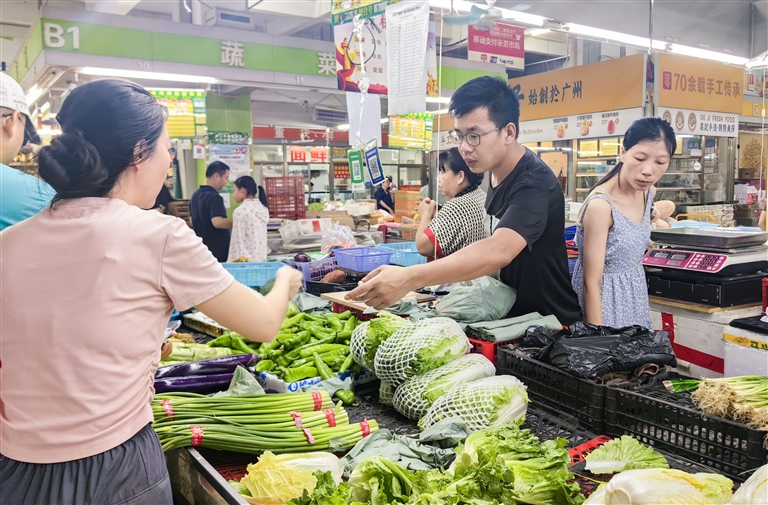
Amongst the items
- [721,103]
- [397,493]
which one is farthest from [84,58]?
[721,103]

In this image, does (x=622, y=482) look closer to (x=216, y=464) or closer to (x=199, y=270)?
(x=199, y=270)

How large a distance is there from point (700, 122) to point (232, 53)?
662 cm

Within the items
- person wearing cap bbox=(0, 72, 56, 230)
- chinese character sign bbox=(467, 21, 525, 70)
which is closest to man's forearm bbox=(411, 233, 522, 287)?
person wearing cap bbox=(0, 72, 56, 230)

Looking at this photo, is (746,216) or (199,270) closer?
(199,270)

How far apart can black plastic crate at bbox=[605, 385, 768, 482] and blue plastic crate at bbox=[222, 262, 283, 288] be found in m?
2.98

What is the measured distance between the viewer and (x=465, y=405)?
182 cm

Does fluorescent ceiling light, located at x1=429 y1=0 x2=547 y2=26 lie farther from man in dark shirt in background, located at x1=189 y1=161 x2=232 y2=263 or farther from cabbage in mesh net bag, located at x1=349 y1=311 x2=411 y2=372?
cabbage in mesh net bag, located at x1=349 y1=311 x2=411 y2=372

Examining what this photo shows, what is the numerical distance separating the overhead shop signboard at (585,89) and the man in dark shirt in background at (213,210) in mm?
4991

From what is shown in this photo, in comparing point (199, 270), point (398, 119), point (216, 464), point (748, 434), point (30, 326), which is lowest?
point (216, 464)

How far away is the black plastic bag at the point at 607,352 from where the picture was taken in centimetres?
184

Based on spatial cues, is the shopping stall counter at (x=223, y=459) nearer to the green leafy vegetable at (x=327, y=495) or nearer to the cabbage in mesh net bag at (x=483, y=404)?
the cabbage in mesh net bag at (x=483, y=404)

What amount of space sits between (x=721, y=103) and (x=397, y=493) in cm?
917

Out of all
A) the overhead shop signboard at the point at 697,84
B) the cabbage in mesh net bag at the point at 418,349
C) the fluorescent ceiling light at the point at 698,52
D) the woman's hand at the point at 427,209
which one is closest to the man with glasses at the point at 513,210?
the cabbage in mesh net bag at the point at 418,349

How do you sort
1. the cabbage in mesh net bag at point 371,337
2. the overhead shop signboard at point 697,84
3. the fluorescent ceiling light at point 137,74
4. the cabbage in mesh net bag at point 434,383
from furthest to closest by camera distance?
the overhead shop signboard at point 697,84 → the fluorescent ceiling light at point 137,74 → the cabbage in mesh net bag at point 371,337 → the cabbage in mesh net bag at point 434,383
